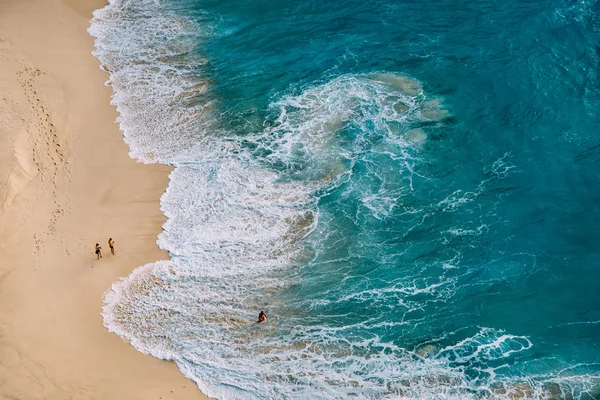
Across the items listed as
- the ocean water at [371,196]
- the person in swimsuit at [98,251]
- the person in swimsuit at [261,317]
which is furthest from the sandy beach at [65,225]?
the person in swimsuit at [261,317]

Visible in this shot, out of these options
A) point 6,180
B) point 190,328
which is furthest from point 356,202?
point 6,180

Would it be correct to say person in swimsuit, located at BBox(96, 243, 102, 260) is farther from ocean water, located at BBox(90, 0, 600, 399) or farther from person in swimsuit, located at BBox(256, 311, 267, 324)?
person in swimsuit, located at BBox(256, 311, 267, 324)

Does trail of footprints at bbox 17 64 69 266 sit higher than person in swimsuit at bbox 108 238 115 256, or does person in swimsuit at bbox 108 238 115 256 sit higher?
trail of footprints at bbox 17 64 69 266

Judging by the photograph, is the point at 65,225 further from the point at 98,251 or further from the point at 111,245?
the point at 111,245

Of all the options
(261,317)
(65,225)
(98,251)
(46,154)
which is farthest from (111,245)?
(261,317)

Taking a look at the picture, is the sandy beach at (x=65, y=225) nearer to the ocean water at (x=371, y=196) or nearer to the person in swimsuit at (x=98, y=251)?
the person in swimsuit at (x=98, y=251)

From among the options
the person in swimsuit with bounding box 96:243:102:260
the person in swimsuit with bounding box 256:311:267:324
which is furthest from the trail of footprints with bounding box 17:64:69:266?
the person in swimsuit with bounding box 256:311:267:324

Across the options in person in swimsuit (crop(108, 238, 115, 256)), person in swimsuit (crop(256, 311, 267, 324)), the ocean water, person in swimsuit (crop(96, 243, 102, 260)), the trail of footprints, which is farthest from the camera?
the trail of footprints
